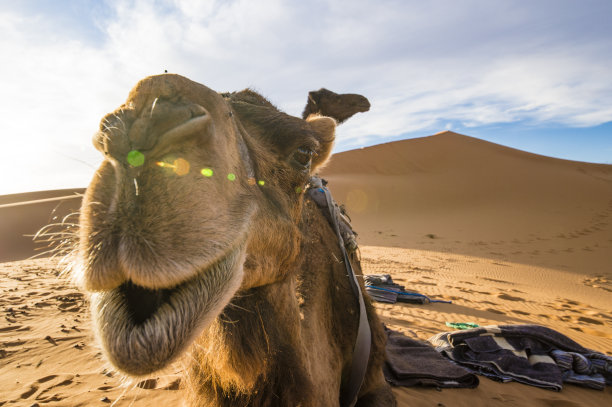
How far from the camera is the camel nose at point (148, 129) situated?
1.00 m

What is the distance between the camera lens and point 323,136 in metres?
2.26

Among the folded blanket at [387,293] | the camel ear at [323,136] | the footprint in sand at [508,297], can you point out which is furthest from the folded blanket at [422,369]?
the footprint in sand at [508,297]

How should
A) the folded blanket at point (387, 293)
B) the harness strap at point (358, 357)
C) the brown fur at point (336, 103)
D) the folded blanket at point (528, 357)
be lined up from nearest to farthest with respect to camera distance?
the harness strap at point (358, 357) < the brown fur at point (336, 103) < the folded blanket at point (528, 357) < the folded blanket at point (387, 293)

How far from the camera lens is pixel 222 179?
1.21 meters

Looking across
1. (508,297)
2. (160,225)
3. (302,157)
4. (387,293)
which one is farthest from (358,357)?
(508,297)

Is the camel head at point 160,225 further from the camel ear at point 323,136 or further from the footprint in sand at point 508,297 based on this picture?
the footprint in sand at point 508,297

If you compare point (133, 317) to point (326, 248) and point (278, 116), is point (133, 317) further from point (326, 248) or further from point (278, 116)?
point (326, 248)

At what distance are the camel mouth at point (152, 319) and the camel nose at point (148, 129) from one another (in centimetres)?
42

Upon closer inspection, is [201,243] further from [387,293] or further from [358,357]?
[387,293]

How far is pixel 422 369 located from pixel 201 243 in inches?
170

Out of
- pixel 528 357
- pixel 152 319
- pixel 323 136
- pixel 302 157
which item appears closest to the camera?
pixel 152 319

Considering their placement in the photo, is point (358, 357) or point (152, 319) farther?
point (358, 357)

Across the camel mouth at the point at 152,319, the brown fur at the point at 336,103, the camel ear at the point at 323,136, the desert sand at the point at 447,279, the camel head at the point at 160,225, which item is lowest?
the desert sand at the point at 447,279

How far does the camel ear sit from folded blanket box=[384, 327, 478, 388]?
329 cm
